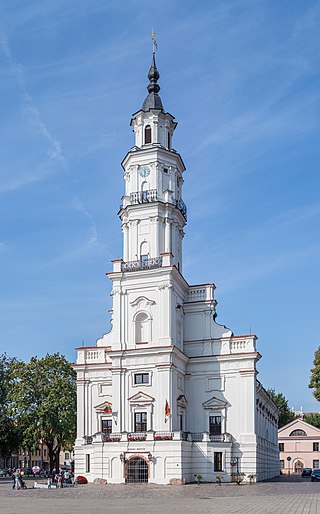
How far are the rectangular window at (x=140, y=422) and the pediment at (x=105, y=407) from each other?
3934mm

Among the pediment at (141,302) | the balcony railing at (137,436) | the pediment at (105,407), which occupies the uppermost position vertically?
the pediment at (141,302)

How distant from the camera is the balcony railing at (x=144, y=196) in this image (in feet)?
200

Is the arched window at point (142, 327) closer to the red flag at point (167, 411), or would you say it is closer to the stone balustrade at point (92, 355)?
the stone balustrade at point (92, 355)

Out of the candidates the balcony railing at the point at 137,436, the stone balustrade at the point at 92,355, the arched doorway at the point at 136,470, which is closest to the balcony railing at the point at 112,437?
the balcony railing at the point at 137,436

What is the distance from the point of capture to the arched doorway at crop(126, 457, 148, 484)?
5272cm

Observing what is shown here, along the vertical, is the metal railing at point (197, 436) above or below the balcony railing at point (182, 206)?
below

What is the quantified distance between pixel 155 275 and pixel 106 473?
17120 mm

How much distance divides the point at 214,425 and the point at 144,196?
71.0ft

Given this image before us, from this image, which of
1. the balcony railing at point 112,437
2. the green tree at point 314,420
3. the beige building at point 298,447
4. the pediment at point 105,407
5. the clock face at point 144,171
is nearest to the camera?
the balcony railing at point 112,437

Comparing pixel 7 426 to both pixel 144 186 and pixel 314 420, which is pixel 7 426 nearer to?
pixel 144 186

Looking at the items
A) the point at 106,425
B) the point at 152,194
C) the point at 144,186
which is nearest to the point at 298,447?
the point at 106,425

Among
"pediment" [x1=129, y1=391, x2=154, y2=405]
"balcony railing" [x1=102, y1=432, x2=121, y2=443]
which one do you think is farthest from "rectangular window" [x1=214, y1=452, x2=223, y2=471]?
"balcony railing" [x1=102, y1=432, x2=121, y2=443]

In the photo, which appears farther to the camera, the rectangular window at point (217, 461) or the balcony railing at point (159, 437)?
the rectangular window at point (217, 461)

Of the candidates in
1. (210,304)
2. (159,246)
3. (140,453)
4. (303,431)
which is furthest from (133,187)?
(303,431)
